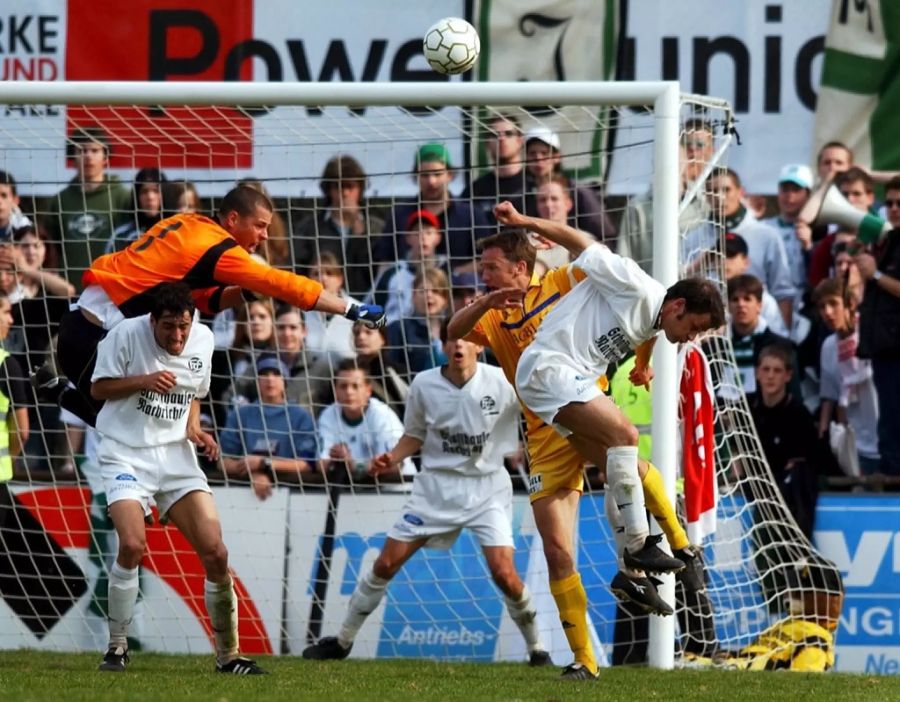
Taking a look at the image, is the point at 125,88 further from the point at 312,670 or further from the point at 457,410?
the point at 312,670

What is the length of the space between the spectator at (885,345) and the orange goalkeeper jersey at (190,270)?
475cm

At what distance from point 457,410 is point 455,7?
475cm

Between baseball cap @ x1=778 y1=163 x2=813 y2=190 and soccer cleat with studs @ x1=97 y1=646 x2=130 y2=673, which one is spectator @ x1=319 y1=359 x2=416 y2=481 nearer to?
soccer cleat with studs @ x1=97 y1=646 x2=130 y2=673

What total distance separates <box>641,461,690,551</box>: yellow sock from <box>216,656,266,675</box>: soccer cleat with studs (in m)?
2.33

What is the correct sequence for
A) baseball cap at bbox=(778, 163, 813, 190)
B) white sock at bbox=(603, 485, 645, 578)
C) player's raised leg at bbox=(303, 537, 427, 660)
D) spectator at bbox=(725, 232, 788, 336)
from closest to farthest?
white sock at bbox=(603, 485, 645, 578), player's raised leg at bbox=(303, 537, 427, 660), spectator at bbox=(725, 232, 788, 336), baseball cap at bbox=(778, 163, 813, 190)

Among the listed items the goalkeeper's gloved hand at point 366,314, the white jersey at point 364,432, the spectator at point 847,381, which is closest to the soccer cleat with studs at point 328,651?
the white jersey at point 364,432

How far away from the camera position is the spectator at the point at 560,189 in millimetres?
11844

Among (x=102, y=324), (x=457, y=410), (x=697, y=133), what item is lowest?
(x=457, y=410)

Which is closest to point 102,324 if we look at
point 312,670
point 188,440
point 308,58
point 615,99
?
point 188,440

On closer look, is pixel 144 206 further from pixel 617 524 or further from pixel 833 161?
pixel 833 161

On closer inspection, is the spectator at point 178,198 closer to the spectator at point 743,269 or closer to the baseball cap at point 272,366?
the baseball cap at point 272,366

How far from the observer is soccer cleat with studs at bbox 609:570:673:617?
8.48m

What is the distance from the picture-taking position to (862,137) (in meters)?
13.9

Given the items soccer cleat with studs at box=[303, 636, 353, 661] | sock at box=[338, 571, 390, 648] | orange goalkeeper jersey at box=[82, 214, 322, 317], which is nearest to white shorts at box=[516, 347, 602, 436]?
orange goalkeeper jersey at box=[82, 214, 322, 317]
